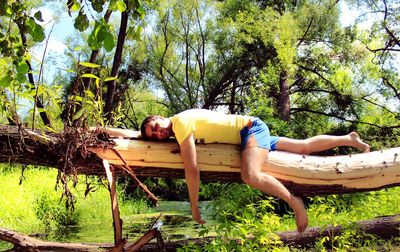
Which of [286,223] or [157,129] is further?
[286,223]

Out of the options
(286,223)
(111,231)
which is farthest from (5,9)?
(111,231)

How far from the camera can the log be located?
4.28 meters

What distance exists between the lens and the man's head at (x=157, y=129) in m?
4.28

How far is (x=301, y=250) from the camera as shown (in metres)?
5.55

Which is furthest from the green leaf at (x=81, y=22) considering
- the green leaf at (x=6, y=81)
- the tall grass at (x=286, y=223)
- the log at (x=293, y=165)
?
the tall grass at (x=286, y=223)

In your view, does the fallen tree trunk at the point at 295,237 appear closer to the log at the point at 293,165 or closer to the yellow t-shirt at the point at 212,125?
the log at the point at 293,165

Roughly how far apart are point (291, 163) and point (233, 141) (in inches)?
22.4

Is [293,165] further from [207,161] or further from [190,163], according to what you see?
[190,163]

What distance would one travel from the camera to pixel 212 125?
14.4 feet

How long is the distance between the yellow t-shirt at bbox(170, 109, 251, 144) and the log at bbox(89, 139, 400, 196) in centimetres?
8

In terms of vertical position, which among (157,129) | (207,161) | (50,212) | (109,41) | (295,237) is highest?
(109,41)

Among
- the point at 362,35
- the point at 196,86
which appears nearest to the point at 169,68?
the point at 196,86

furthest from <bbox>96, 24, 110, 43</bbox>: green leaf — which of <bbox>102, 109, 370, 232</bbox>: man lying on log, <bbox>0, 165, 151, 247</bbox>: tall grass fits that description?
<bbox>0, 165, 151, 247</bbox>: tall grass

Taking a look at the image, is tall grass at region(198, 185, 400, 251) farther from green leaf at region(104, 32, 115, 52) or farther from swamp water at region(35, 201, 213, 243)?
green leaf at region(104, 32, 115, 52)
